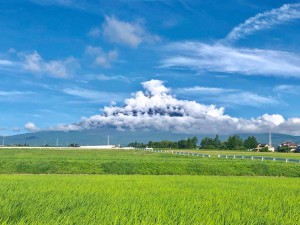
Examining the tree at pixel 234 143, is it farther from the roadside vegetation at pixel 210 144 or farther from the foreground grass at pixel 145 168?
the foreground grass at pixel 145 168

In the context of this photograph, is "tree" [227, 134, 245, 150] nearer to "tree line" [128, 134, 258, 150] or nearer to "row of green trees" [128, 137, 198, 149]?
"tree line" [128, 134, 258, 150]

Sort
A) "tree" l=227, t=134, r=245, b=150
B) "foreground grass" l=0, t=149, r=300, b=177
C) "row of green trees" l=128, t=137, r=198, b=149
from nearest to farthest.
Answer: "foreground grass" l=0, t=149, r=300, b=177 < "tree" l=227, t=134, r=245, b=150 < "row of green trees" l=128, t=137, r=198, b=149

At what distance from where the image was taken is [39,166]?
40344 mm

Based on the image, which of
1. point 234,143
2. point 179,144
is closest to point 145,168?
point 234,143

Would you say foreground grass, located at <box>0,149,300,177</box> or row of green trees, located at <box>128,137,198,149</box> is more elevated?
row of green trees, located at <box>128,137,198,149</box>

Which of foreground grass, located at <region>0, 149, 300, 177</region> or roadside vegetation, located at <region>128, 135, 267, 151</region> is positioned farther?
roadside vegetation, located at <region>128, 135, 267, 151</region>

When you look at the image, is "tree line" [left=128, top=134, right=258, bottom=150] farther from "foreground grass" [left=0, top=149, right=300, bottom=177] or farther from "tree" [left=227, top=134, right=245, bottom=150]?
"foreground grass" [left=0, top=149, right=300, bottom=177]

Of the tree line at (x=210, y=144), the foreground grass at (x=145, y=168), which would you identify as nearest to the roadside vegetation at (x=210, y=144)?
the tree line at (x=210, y=144)

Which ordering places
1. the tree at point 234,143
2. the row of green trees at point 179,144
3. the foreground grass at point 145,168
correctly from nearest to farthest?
the foreground grass at point 145,168, the tree at point 234,143, the row of green trees at point 179,144

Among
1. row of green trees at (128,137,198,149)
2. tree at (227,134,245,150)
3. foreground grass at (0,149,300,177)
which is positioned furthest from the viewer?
row of green trees at (128,137,198,149)

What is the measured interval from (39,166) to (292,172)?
22.6 meters

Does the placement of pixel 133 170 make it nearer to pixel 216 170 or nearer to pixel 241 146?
pixel 216 170

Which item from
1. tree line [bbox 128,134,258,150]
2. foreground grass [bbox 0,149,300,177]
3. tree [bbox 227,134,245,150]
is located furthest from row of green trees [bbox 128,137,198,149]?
foreground grass [bbox 0,149,300,177]

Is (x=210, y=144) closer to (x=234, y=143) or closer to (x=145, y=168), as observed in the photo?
(x=234, y=143)
